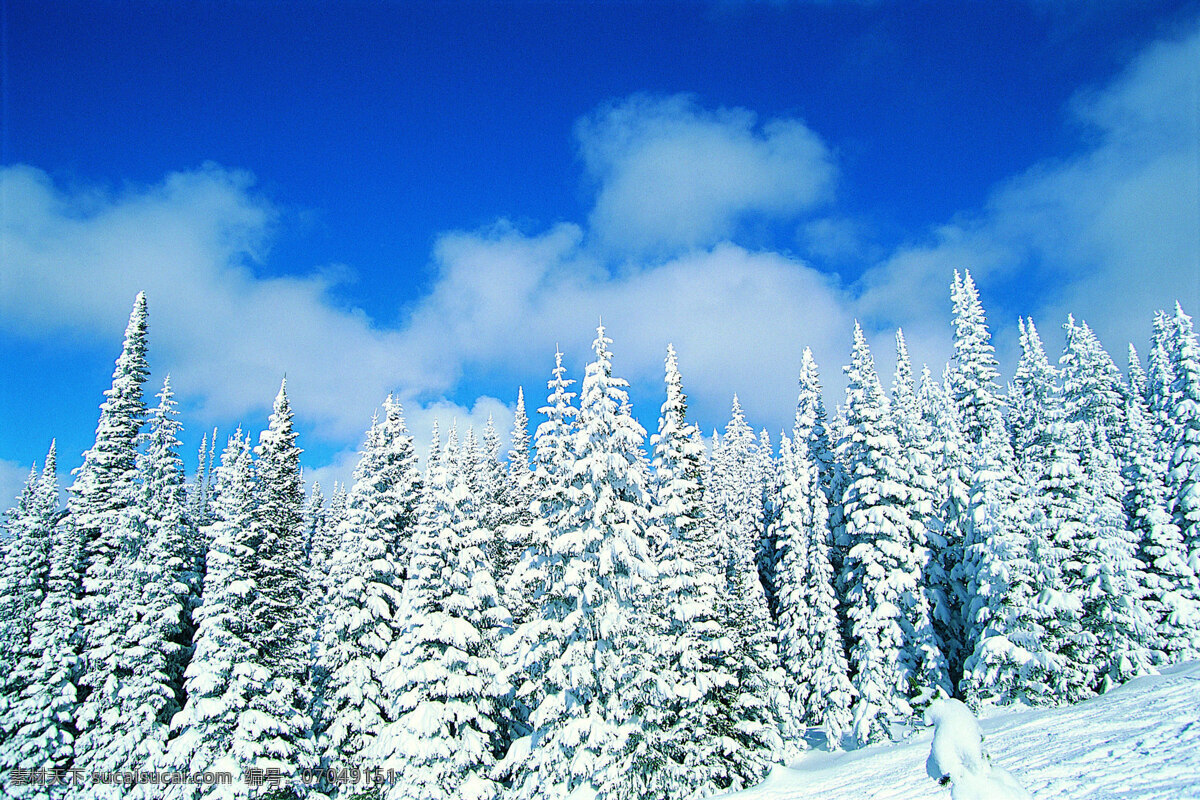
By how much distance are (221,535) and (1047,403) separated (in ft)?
Answer: 140

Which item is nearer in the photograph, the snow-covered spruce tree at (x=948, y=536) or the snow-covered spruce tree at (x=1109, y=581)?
the snow-covered spruce tree at (x=1109, y=581)

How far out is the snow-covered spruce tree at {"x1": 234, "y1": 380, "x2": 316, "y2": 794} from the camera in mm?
28297

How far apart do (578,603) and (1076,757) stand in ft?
46.5

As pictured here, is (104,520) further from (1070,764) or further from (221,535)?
(1070,764)

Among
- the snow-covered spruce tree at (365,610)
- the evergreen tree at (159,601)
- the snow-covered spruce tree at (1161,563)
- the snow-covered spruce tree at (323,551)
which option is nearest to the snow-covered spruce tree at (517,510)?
the snow-covered spruce tree at (365,610)

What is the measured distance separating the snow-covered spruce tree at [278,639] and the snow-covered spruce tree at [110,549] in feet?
22.0

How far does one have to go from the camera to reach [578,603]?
22.8 meters

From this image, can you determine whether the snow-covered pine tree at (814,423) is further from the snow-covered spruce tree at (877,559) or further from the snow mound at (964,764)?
the snow mound at (964,764)

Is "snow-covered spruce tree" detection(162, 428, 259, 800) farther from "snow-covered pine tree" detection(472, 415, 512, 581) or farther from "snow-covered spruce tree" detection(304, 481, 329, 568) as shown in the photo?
"snow-covered spruce tree" detection(304, 481, 329, 568)

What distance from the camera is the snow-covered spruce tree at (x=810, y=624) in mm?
32656

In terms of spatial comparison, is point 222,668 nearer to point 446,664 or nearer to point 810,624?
point 446,664

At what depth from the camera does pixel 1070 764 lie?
13883 millimetres

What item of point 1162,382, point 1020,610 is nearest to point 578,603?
point 1020,610

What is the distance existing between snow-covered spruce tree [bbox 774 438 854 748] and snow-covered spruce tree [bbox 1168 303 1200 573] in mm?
19009
